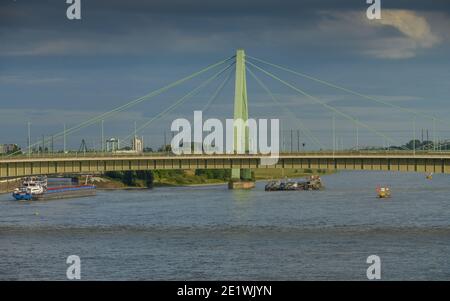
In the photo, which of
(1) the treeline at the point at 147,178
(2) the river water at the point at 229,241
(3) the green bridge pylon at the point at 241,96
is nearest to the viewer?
(2) the river water at the point at 229,241

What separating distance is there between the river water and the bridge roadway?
4489mm

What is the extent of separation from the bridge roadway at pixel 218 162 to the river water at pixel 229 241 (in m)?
4.49

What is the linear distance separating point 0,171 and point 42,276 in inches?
1380

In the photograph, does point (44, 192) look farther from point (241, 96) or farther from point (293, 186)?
point (293, 186)

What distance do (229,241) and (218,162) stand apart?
25.3 metres

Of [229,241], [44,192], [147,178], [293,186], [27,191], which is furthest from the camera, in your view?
[147,178]

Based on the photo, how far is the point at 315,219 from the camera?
8450cm

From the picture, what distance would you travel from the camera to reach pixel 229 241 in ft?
219

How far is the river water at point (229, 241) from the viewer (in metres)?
52.9

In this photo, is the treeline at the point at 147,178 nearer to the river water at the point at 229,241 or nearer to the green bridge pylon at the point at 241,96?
the green bridge pylon at the point at 241,96

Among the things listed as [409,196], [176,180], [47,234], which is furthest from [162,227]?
[176,180]

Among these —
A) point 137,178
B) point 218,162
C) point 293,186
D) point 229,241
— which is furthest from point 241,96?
point 229,241

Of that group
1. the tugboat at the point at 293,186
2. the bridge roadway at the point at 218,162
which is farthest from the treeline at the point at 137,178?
the bridge roadway at the point at 218,162

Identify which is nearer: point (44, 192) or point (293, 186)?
point (44, 192)
